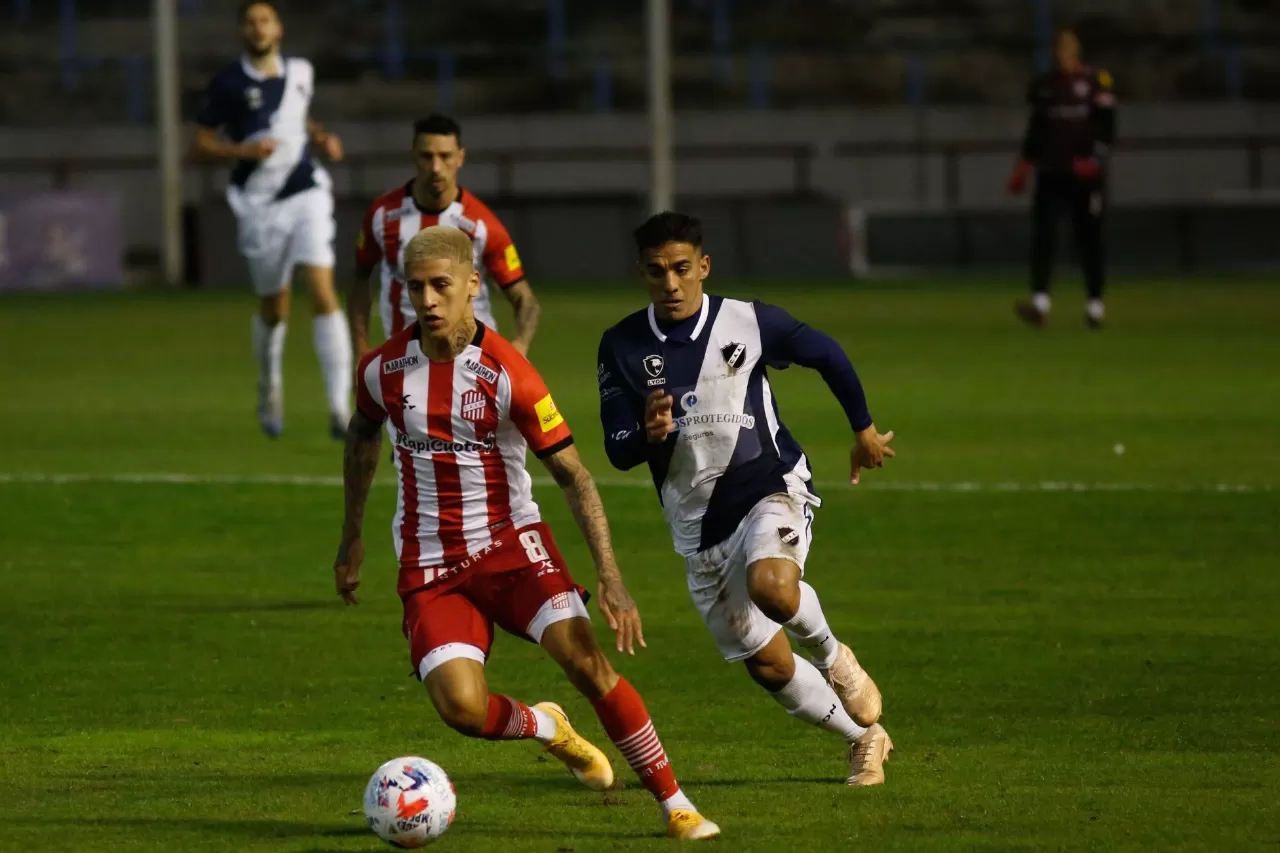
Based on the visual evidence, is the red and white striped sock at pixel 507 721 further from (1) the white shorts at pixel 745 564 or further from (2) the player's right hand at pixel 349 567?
(1) the white shorts at pixel 745 564

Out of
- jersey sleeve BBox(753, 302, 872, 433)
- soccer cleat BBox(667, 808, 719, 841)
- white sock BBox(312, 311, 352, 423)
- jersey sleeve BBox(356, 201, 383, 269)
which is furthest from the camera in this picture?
white sock BBox(312, 311, 352, 423)

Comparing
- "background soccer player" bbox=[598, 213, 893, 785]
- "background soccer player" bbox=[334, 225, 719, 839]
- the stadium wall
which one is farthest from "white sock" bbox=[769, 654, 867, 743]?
the stadium wall

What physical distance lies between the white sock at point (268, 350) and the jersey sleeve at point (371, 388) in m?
7.57

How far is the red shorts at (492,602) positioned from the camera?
580 cm

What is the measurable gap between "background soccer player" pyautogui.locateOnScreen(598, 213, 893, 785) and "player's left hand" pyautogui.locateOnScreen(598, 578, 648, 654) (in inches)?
28.9

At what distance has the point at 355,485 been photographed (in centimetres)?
620

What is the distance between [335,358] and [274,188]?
1.07 metres

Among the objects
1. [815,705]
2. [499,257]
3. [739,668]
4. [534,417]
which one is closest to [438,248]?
[534,417]

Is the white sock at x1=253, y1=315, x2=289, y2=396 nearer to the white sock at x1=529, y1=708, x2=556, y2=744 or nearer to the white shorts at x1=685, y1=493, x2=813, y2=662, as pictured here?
the white shorts at x1=685, y1=493, x2=813, y2=662

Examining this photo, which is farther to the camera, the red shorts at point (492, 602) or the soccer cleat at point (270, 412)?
the soccer cleat at point (270, 412)

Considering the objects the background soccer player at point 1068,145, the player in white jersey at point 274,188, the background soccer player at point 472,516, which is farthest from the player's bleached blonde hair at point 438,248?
the background soccer player at point 1068,145

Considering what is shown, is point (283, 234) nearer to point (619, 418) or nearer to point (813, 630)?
point (619, 418)

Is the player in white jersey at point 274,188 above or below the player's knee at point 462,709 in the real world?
above

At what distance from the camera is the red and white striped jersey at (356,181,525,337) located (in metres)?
9.68
